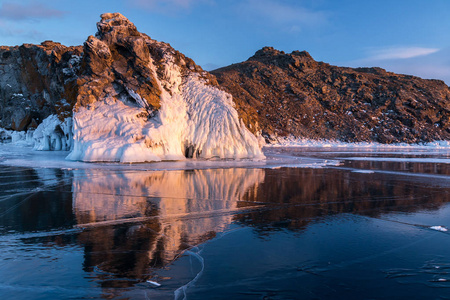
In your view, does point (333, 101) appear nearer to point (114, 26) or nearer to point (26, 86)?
point (26, 86)

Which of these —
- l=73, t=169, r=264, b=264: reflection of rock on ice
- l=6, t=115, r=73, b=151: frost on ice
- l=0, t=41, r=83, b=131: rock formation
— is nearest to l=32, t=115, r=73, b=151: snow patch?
l=6, t=115, r=73, b=151: frost on ice

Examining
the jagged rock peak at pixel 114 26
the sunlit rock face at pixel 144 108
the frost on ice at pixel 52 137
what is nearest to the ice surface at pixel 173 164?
the sunlit rock face at pixel 144 108

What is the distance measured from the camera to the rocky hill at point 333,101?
204 feet

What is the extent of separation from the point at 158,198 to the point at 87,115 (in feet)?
40.3

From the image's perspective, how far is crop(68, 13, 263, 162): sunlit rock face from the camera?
58.3ft

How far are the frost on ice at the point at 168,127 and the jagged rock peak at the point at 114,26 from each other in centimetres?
288

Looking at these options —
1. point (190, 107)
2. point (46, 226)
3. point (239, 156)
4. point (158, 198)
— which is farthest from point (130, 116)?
point (46, 226)

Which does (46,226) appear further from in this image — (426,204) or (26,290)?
(426,204)

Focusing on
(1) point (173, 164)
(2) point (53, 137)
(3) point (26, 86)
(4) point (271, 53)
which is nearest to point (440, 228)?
(1) point (173, 164)

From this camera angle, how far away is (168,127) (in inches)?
735

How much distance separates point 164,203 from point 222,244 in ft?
10.3

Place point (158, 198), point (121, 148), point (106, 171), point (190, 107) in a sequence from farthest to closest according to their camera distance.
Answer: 1. point (190, 107)
2. point (121, 148)
3. point (106, 171)
4. point (158, 198)

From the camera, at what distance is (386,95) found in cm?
7312

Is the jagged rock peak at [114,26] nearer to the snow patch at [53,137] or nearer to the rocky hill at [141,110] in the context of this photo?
the rocky hill at [141,110]
